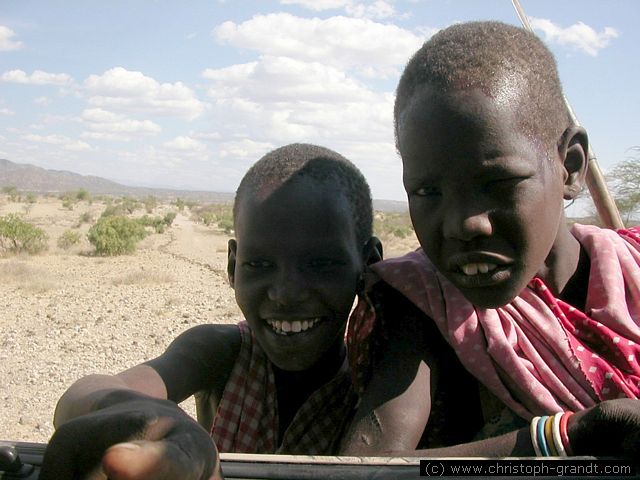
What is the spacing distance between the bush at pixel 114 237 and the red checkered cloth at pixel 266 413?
1800 cm

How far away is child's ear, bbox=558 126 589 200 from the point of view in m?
1.62

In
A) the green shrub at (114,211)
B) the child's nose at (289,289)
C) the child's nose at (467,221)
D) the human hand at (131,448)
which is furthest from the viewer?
the green shrub at (114,211)

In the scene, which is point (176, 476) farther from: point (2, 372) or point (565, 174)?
point (2, 372)

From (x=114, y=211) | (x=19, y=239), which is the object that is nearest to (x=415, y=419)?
(x=19, y=239)

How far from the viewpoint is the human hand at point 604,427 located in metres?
1.13

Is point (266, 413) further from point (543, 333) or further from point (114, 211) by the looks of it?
point (114, 211)

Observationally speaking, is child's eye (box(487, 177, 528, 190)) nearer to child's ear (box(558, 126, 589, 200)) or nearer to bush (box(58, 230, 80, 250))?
child's ear (box(558, 126, 589, 200))

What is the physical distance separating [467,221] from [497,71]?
1.22ft

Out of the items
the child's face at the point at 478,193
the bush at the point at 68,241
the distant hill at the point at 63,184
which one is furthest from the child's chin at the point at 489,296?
the distant hill at the point at 63,184

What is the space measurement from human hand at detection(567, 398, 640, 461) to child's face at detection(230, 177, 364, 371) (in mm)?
840

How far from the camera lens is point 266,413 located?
2.05 meters

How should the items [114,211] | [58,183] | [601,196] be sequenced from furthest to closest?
[58,183] < [114,211] < [601,196]

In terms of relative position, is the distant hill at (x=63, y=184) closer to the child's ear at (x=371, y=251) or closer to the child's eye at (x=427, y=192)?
the child's ear at (x=371, y=251)

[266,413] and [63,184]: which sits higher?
[63,184]
